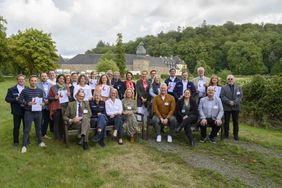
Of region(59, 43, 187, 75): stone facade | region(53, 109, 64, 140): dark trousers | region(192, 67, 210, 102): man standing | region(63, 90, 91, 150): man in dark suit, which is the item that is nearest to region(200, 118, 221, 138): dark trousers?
region(192, 67, 210, 102): man standing

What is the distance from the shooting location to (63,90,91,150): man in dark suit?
25.8 ft

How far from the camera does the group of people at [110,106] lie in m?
7.84

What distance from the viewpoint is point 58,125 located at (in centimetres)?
838

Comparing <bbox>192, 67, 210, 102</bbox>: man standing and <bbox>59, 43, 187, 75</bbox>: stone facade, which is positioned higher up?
<bbox>59, 43, 187, 75</bbox>: stone facade

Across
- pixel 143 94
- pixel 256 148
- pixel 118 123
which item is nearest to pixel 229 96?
pixel 256 148

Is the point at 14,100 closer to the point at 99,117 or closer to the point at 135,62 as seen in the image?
the point at 99,117

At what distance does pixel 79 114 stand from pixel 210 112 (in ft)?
11.2

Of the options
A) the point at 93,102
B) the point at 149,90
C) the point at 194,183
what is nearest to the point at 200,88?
the point at 149,90

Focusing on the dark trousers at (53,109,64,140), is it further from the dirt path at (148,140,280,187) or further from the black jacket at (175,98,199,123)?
the black jacket at (175,98,199,123)

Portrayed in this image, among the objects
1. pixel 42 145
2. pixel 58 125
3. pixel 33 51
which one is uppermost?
pixel 33 51

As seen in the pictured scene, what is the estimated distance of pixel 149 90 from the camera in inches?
375

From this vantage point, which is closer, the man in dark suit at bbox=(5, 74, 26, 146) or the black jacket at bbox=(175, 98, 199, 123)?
the man in dark suit at bbox=(5, 74, 26, 146)

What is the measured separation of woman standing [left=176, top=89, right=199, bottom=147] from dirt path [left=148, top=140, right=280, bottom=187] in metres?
0.59

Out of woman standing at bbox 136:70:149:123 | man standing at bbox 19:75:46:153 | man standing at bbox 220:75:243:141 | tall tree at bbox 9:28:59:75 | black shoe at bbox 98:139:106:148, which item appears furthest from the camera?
tall tree at bbox 9:28:59:75
